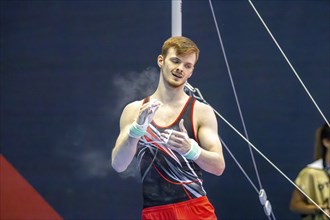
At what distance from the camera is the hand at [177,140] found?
286cm

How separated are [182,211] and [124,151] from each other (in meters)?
0.35

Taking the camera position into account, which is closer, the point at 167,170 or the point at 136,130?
the point at 136,130

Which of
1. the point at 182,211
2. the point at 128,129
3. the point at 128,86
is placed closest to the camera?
the point at 128,129

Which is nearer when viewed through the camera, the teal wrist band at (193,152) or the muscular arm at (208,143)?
the teal wrist band at (193,152)

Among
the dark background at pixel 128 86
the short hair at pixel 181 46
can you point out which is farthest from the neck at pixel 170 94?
the dark background at pixel 128 86

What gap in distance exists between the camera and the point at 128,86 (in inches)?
179

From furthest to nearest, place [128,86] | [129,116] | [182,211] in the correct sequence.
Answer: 1. [128,86]
2. [129,116]
3. [182,211]

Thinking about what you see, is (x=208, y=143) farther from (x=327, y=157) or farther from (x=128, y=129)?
(x=327, y=157)

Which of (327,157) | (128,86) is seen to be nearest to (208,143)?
(327,157)

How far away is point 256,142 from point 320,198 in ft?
1.75

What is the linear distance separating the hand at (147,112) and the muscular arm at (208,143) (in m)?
0.28

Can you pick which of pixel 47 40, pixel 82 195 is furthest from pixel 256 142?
pixel 47 40

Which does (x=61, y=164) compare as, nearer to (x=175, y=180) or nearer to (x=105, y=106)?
(x=105, y=106)

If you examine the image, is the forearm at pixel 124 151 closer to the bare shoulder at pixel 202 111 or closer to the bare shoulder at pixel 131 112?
the bare shoulder at pixel 131 112
